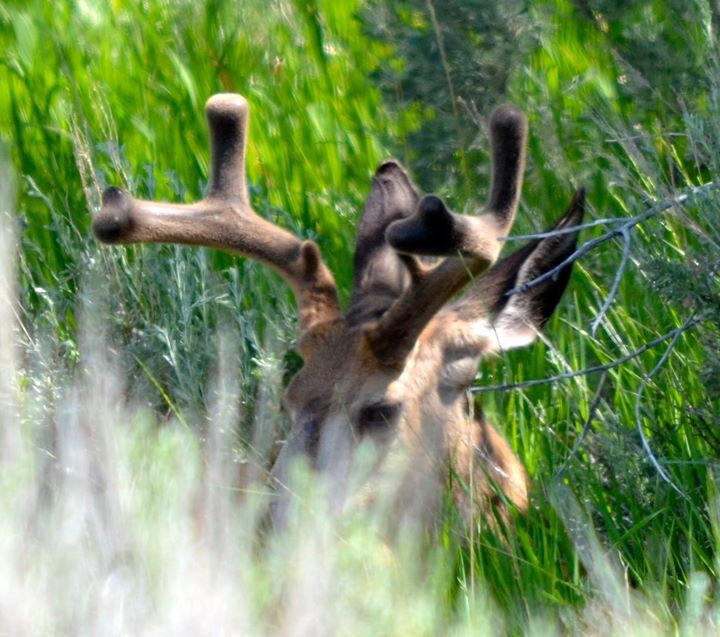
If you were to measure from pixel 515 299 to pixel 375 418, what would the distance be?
57 cm

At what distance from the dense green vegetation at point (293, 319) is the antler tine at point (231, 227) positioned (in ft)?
0.93

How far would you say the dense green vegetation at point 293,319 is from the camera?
3.12 meters

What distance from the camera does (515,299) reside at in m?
4.83

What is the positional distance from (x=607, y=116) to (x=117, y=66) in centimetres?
260

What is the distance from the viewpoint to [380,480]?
4.54 meters

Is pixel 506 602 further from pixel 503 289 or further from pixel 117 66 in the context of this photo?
pixel 117 66

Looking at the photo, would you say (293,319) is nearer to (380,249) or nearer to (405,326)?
(380,249)

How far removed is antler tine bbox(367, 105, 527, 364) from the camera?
4.11 meters

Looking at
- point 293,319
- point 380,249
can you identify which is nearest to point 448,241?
point 380,249

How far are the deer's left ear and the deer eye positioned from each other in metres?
0.39

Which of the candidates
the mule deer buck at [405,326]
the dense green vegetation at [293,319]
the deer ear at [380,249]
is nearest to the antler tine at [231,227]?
the mule deer buck at [405,326]

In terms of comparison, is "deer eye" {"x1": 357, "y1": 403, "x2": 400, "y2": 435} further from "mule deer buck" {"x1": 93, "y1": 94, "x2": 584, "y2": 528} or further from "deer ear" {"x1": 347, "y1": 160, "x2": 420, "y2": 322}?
"deer ear" {"x1": 347, "y1": 160, "x2": 420, "y2": 322}

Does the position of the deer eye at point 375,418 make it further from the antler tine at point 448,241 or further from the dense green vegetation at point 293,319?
the dense green vegetation at point 293,319

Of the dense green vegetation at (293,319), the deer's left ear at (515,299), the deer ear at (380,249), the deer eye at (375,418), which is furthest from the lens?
the deer ear at (380,249)
